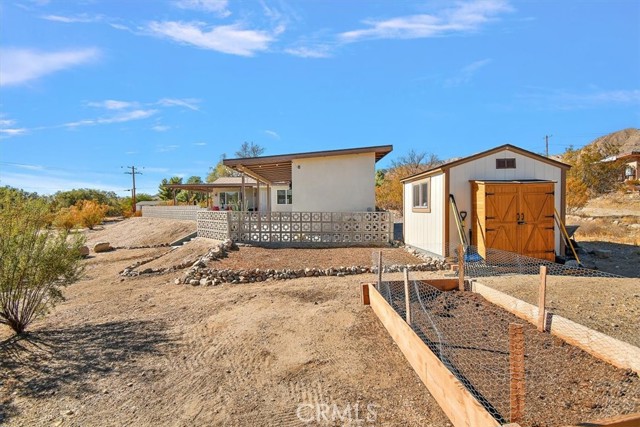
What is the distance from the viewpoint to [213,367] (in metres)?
3.99

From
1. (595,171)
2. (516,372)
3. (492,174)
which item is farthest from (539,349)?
(595,171)

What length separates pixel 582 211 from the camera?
22797mm

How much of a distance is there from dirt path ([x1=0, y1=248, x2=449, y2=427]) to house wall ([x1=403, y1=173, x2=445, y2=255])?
14.0 feet

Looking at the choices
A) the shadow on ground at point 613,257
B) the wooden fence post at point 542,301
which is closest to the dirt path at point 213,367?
the wooden fence post at point 542,301

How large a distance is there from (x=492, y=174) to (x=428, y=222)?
2.14m

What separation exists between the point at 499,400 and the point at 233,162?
1243 centimetres

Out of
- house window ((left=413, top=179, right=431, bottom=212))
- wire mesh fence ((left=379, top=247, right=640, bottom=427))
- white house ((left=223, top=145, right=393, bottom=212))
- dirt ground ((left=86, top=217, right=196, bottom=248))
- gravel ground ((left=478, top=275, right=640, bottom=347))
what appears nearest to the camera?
wire mesh fence ((left=379, top=247, right=640, bottom=427))

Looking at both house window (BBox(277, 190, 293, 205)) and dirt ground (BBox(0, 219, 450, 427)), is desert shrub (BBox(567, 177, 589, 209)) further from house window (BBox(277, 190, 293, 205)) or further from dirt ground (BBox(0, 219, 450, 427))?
dirt ground (BBox(0, 219, 450, 427))

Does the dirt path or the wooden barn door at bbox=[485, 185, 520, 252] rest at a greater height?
the wooden barn door at bbox=[485, 185, 520, 252]

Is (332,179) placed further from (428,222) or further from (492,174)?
(492,174)

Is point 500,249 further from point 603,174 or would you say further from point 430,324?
point 603,174

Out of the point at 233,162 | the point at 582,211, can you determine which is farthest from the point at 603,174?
the point at 233,162

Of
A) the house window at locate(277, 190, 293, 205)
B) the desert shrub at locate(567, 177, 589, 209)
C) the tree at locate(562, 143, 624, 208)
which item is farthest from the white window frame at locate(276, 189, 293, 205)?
the tree at locate(562, 143, 624, 208)

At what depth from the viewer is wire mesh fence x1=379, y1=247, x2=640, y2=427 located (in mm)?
2738
